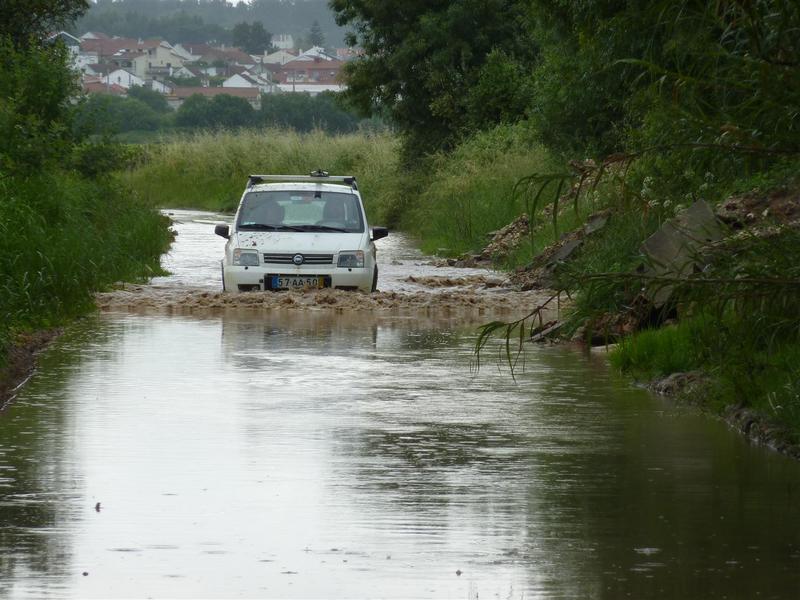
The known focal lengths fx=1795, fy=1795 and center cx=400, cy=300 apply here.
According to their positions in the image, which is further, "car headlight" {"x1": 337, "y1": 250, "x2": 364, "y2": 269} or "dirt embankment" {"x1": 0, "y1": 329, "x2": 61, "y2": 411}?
"car headlight" {"x1": 337, "y1": 250, "x2": 364, "y2": 269}

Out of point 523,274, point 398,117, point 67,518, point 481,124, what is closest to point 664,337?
point 67,518

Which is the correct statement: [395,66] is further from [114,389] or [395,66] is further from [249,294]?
[114,389]

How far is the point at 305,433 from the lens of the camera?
1138 centimetres

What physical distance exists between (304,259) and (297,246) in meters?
0.19

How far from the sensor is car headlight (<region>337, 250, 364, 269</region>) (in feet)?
71.3

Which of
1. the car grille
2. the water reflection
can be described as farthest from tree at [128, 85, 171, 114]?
the water reflection

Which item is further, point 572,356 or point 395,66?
point 395,66

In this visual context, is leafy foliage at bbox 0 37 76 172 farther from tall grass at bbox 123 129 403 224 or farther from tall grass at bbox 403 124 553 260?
tall grass at bbox 123 129 403 224

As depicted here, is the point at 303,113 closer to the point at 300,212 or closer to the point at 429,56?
the point at 429,56

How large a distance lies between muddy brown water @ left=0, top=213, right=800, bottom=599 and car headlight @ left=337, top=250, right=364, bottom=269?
566 cm

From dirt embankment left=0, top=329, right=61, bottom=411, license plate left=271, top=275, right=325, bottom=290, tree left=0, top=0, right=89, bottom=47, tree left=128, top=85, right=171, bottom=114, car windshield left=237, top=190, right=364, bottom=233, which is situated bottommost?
tree left=128, top=85, right=171, bottom=114

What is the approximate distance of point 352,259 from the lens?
2177 centimetres

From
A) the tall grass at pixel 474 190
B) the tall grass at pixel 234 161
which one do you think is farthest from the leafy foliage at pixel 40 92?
the tall grass at pixel 234 161

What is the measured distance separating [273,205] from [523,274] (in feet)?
15.8
